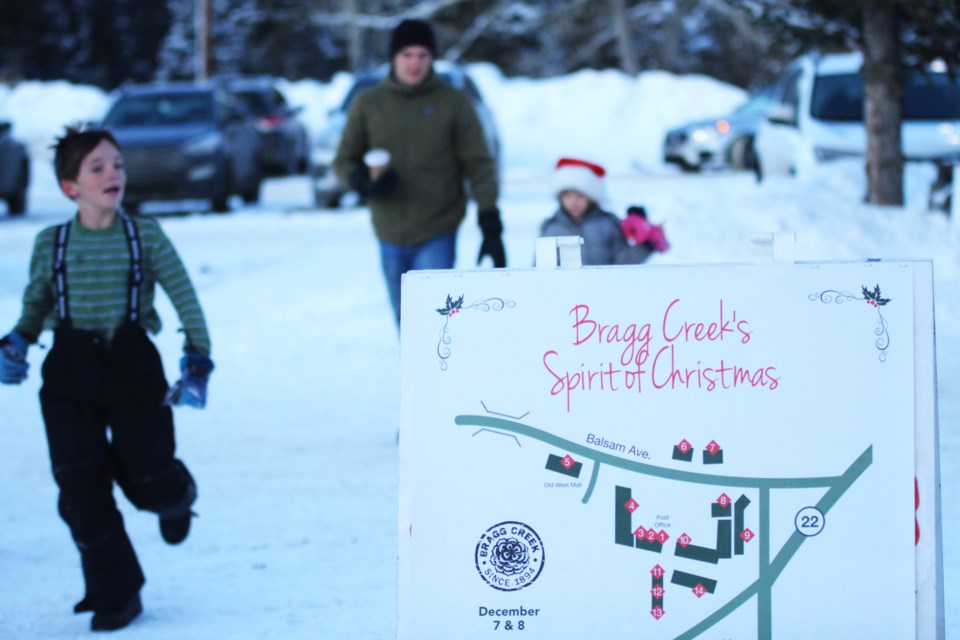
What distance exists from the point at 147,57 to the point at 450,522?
6434cm

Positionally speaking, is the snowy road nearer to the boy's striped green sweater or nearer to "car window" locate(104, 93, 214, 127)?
the boy's striped green sweater

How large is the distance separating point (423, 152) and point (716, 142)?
18888 millimetres

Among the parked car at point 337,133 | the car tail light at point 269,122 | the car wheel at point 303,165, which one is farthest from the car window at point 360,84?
the car wheel at point 303,165

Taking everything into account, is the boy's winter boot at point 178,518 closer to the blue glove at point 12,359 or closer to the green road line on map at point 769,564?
the blue glove at point 12,359

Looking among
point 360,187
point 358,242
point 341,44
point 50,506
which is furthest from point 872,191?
point 341,44

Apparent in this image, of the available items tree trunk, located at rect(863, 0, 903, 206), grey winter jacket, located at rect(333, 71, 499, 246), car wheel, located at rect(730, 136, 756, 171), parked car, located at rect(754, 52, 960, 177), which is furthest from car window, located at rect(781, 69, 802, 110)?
grey winter jacket, located at rect(333, 71, 499, 246)

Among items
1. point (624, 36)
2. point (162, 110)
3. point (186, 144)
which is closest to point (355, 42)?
point (624, 36)

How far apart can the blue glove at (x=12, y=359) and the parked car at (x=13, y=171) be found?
1473cm

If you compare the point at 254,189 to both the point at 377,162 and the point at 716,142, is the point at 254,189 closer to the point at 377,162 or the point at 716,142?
the point at 716,142

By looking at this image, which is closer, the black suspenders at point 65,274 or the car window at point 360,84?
the black suspenders at point 65,274

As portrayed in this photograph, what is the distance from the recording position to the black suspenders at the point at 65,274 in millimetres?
4562

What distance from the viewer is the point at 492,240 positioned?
6.55m

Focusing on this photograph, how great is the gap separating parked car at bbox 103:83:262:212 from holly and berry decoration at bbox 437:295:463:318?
15305 mm

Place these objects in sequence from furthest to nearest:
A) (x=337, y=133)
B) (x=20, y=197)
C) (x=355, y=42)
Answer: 1. (x=355, y=42)
2. (x=20, y=197)
3. (x=337, y=133)
